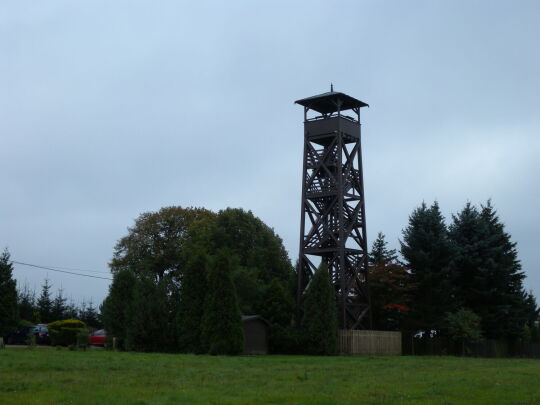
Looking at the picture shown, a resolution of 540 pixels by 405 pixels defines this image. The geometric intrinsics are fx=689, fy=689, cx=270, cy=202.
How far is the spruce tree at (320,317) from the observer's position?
128 feet

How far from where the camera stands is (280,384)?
1684cm

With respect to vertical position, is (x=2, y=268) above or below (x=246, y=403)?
above

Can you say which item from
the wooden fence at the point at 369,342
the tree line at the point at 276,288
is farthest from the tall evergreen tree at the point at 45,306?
the wooden fence at the point at 369,342

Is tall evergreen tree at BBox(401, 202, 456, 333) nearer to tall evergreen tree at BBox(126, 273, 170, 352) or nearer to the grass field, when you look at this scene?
tall evergreen tree at BBox(126, 273, 170, 352)

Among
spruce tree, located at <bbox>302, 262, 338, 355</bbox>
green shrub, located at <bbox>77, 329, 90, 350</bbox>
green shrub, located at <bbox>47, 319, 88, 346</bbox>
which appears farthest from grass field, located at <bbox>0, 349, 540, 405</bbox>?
green shrub, located at <bbox>47, 319, 88, 346</bbox>

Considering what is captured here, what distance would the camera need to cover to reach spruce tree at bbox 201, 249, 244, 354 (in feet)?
115

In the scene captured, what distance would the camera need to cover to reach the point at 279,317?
40.4 meters

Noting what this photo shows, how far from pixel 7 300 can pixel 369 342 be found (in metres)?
23.4

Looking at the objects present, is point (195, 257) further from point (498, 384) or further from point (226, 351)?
point (498, 384)

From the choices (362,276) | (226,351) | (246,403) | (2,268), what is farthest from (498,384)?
(2,268)

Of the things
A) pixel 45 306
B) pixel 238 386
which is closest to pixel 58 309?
pixel 45 306

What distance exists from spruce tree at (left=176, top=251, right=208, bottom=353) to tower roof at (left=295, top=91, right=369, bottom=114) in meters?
13.5

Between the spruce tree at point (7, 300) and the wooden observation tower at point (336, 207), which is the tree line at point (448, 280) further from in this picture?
the spruce tree at point (7, 300)

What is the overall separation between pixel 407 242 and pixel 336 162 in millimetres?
8024
